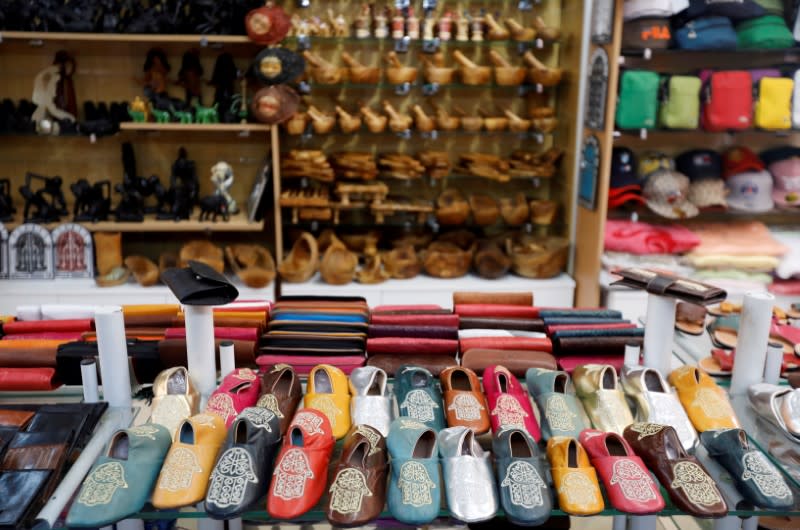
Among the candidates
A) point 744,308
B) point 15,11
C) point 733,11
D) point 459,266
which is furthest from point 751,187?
point 15,11

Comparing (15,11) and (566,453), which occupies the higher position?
(15,11)

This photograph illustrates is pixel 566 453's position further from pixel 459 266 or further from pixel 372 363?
pixel 459 266

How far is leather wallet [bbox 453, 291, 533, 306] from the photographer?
8.63 feet

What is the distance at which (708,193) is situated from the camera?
4.14 metres

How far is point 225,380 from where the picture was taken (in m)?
1.91

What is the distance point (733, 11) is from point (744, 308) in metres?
2.53

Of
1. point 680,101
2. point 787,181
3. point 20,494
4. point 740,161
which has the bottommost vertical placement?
point 20,494

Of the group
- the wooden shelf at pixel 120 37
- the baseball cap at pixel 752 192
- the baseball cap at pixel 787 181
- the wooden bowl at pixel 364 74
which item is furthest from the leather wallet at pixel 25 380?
the baseball cap at pixel 787 181

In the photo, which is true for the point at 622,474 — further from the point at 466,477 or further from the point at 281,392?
the point at 281,392

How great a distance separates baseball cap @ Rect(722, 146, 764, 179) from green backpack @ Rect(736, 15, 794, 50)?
0.58 meters

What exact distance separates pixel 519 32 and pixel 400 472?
324 cm

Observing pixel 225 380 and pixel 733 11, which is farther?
pixel 733 11

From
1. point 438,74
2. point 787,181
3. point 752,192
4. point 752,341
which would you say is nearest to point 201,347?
point 752,341

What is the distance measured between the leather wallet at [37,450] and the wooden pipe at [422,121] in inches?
116
